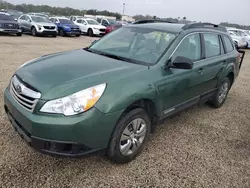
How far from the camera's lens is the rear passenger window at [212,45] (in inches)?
164

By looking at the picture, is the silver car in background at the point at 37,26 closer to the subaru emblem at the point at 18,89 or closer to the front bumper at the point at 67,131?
the subaru emblem at the point at 18,89

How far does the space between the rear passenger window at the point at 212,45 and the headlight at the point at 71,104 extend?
2.65 metres

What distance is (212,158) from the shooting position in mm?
3254

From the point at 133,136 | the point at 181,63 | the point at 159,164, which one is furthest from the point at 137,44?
the point at 159,164

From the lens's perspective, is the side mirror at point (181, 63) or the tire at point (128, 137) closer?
the tire at point (128, 137)

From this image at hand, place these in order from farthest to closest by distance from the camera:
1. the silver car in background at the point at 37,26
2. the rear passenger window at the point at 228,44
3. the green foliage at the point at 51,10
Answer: the green foliage at the point at 51,10 < the silver car in background at the point at 37,26 < the rear passenger window at the point at 228,44

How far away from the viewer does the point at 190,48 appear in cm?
372

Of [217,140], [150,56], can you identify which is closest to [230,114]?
[217,140]

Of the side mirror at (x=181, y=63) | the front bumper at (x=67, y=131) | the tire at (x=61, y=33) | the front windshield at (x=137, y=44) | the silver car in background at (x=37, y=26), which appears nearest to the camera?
the front bumper at (x=67, y=131)

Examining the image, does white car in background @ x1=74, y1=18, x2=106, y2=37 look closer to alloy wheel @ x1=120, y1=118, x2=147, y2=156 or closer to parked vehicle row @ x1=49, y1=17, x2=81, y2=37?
parked vehicle row @ x1=49, y1=17, x2=81, y2=37

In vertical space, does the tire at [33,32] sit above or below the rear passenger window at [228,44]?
below

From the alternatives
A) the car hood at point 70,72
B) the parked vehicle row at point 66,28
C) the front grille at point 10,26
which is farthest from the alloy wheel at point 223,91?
the parked vehicle row at point 66,28

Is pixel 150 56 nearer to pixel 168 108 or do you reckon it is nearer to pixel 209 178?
pixel 168 108

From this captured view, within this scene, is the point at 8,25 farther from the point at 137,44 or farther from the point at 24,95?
the point at 24,95
